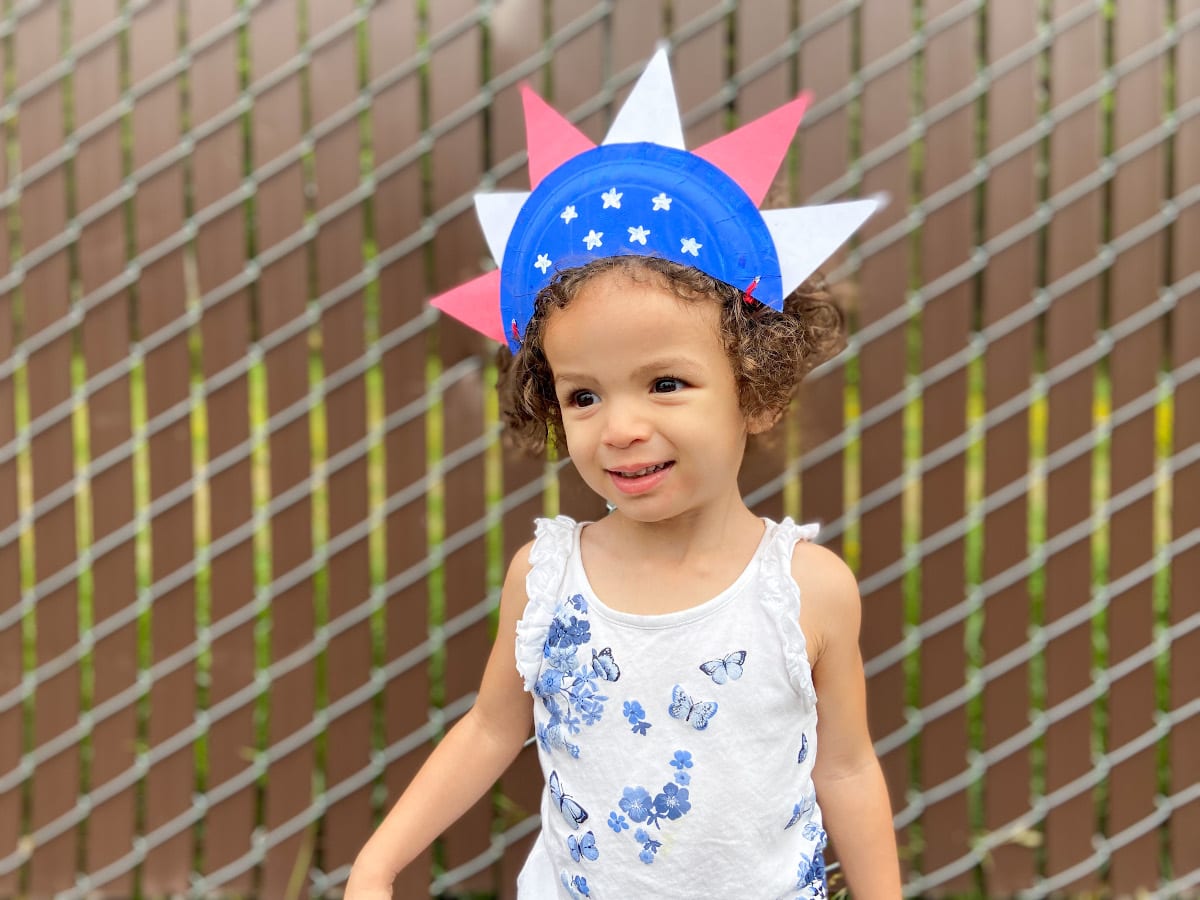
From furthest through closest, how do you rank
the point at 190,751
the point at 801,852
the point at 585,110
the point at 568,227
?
the point at 190,751 < the point at 585,110 < the point at 801,852 < the point at 568,227

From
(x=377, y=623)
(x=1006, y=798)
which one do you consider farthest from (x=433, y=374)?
(x=1006, y=798)

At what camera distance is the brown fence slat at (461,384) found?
2.25 metres

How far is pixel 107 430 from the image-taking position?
2.33 metres

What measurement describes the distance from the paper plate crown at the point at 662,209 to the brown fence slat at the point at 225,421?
0.98 m

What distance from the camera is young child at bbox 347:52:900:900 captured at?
4.57 ft

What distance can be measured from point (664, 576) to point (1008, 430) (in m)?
1.07

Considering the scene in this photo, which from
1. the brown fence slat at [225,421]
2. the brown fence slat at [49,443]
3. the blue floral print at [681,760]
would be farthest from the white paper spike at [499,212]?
the brown fence slat at [49,443]

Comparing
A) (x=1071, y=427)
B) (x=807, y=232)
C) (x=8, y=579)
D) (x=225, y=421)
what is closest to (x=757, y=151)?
(x=807, y=232)

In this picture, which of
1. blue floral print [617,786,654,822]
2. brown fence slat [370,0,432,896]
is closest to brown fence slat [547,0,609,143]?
brown fence slat [370,0,432,896]

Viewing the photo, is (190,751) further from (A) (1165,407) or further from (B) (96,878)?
(A) (1165,407)

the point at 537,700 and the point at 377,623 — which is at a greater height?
the point at 377,623

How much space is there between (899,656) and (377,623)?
3.34ft

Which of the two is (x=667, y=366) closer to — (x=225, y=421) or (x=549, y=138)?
(x=549, y=138)

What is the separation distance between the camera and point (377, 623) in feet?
7.87
